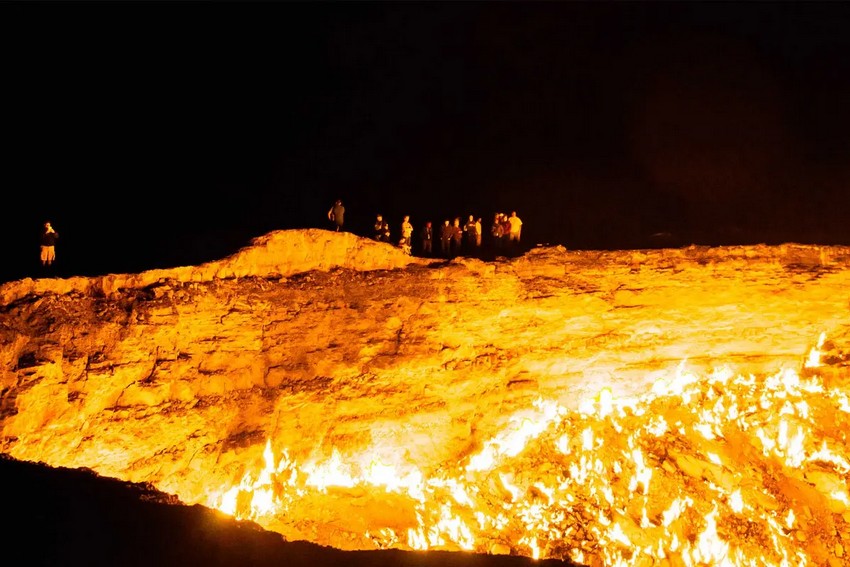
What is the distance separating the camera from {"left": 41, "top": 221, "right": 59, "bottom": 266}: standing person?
40.1 feet

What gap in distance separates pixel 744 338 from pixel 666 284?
2879 mm

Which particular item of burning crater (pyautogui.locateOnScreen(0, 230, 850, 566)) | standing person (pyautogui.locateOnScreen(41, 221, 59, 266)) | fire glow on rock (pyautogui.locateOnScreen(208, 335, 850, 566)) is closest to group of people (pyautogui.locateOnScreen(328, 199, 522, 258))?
burning crater (pyautogui.locateOnScreen(0, 230, 850, 566))

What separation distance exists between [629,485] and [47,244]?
1360 centimetres

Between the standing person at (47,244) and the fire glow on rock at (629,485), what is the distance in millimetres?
5908

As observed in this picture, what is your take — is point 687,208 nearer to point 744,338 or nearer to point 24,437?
point 744,338

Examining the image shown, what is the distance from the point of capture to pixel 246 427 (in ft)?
40.5

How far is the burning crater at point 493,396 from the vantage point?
11750mm

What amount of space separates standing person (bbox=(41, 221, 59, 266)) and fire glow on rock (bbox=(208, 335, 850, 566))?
5.91 metres

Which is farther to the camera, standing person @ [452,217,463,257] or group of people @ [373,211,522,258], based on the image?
standing person @ [452,217,463,257]

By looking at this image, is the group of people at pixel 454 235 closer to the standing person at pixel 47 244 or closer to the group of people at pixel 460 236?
the group of people at pixel 460 236

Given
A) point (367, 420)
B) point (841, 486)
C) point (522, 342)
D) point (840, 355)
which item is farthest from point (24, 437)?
point (840, 355)

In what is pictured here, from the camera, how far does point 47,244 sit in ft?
40.2

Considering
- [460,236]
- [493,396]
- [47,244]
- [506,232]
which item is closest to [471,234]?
[460,236]

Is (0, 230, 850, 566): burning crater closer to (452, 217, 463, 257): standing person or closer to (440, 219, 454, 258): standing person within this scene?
(440, 219, 454, 258): standing person
